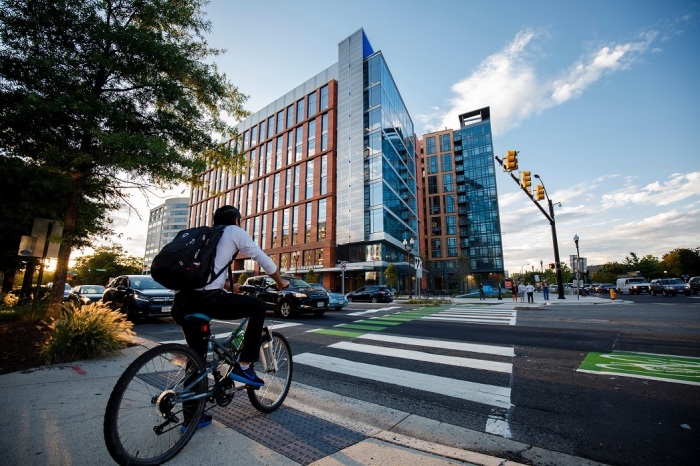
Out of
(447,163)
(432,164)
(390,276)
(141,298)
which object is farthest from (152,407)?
(432,164)

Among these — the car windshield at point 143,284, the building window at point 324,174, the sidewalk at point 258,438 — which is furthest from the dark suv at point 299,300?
the building window at point 324,174

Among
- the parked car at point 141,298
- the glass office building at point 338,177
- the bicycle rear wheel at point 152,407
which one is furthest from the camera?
the glass office building at point 338,177

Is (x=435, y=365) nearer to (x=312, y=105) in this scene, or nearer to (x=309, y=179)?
(x=309, y=179)

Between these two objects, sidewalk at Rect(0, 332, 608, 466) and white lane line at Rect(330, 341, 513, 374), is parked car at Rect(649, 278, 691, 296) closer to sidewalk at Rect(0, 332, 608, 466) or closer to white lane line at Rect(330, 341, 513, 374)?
white lane line at Rect(330, 341, 513, 374)

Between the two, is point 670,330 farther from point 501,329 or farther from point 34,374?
point 34,374

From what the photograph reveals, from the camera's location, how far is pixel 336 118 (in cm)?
4672

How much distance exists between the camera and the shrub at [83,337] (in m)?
4.75

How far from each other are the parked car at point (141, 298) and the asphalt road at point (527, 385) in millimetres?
1929

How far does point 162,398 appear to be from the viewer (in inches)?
87.9

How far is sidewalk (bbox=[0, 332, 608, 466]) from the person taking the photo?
7.16 ft

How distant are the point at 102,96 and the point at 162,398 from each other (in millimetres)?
8196

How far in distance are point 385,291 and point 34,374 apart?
22906 mm

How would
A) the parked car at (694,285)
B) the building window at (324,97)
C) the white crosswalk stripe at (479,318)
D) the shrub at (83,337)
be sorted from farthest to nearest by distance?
the building window at (324,97) → the parked car at (694,285) → the white crosswalk stripe at (479,318) → the shrub at (83,337)

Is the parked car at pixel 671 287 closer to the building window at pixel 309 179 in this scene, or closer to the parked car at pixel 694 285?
the parked car at pixel 694 285
